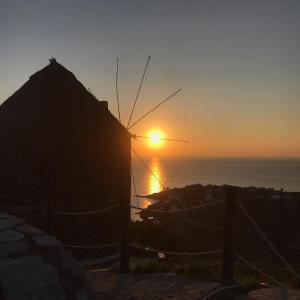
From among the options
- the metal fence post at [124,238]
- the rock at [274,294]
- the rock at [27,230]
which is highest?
the rock at [27,230]

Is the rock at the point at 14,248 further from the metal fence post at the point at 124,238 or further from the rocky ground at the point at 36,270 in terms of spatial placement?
the metal fence post at the point at 124,238

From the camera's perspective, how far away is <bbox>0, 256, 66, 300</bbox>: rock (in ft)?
10.9

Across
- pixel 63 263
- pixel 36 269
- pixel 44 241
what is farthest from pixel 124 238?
pixel 36 269

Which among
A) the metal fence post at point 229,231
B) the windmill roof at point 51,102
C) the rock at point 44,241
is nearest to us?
the rock at point 44,241

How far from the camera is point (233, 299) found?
4797mm

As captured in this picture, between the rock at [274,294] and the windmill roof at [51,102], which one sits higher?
the windmill roof at [51,102]

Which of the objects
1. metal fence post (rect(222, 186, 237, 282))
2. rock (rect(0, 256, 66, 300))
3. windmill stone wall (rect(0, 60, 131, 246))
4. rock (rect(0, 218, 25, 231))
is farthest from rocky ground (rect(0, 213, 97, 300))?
windmill stone wall (rect(0, 60, 131, 246))

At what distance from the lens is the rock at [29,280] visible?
332cm

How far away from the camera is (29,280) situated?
346cm

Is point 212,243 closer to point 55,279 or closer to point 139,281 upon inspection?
point 139,281

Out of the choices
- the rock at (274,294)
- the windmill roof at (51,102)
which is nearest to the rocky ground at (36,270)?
the rock at (274,294)

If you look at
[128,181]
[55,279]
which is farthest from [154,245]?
[55,279]

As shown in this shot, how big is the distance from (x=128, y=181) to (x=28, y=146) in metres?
2.93

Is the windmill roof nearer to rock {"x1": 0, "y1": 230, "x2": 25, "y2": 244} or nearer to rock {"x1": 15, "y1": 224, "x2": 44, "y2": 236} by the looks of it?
rock {"x1": 15, "y1": 224, "x2": 44, "y2": 236}
